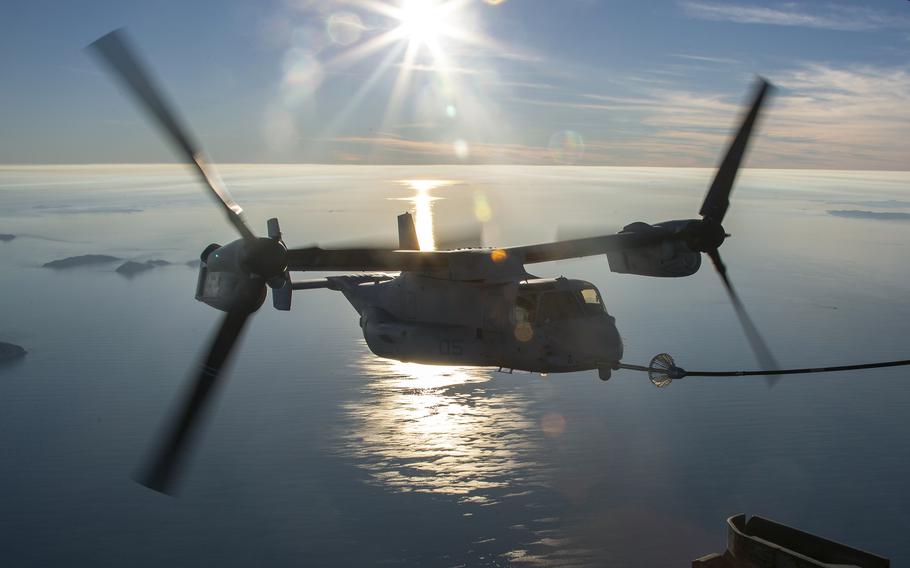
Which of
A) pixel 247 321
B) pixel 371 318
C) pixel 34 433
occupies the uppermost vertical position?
pixel 34 433

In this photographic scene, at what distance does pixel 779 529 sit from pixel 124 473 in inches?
6454

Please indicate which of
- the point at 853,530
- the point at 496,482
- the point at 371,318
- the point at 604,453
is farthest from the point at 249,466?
the point at 371,318

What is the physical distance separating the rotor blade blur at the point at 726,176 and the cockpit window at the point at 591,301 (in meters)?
6.07

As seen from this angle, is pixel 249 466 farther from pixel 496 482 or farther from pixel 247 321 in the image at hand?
pixel 247 321

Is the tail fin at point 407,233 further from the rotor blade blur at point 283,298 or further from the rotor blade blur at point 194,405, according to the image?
the rotor blade blur at point 194,405

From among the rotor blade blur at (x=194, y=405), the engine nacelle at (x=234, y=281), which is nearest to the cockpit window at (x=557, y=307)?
the engine nacelle at (x=234, y=281)

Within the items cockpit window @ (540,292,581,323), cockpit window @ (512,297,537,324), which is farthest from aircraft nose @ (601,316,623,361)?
cockpit window @ (512,297,537,324)

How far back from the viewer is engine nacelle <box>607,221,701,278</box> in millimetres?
31203

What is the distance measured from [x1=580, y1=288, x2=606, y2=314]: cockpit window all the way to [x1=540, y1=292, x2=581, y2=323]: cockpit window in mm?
527

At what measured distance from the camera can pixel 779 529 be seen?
51.0m

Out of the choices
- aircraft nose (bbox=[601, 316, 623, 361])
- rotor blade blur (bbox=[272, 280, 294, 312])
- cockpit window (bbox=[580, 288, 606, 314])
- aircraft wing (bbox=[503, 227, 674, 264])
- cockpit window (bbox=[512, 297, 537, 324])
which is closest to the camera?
cockpit window (bbox=[512, 297, 537, 324])

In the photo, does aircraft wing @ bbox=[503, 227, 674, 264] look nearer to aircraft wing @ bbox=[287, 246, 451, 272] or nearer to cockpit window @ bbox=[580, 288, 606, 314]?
cockpit window @ bbox=[580, 288, 606, 314]

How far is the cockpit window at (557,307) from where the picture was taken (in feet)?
99.2

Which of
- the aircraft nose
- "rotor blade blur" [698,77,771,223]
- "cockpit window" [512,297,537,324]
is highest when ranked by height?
"rotor blade blur" [698,77,771,223]
